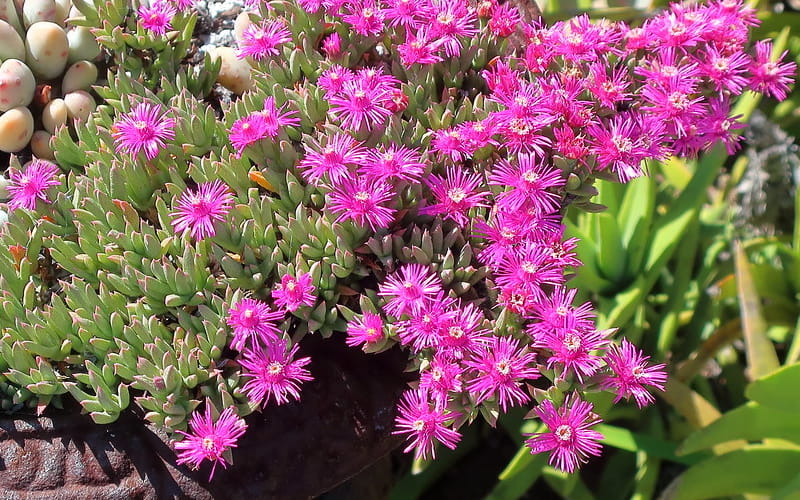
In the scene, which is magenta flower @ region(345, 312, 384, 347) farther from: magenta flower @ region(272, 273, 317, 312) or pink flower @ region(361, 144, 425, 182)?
pink flower @ region(361, 144, 425, 182)

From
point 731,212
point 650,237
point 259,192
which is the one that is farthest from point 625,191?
point 259,192

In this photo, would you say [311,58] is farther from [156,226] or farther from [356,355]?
[356,355]

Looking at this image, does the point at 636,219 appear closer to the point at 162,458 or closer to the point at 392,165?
the point at 392,165

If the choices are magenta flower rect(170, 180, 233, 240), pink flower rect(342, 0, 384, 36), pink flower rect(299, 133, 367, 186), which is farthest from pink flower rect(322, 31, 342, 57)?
magenta flower rect(170, 180, 233, 240)

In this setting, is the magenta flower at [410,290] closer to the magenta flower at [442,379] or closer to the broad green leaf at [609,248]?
the magenta flower at [442,379]

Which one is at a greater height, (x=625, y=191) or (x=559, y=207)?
(x=559, y=207)
